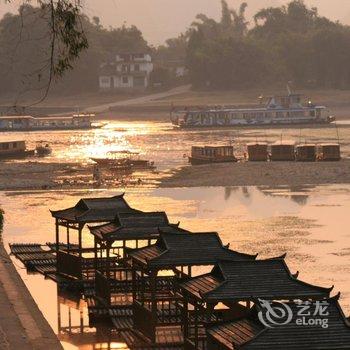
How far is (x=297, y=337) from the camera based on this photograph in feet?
55.2

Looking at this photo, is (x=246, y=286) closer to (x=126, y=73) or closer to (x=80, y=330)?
(x=80, y=330)

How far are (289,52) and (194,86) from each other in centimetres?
1284

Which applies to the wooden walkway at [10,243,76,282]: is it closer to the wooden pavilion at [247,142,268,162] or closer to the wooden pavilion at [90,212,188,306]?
the wooden pavilion at [90,212,188,306]

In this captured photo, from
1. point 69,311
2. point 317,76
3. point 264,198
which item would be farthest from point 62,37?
point 317,76

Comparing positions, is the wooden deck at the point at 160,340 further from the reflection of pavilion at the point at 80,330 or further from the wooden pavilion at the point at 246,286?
the wooden pavilion at the point at 246,286

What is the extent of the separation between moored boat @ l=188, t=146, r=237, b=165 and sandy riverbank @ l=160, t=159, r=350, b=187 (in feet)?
6.50

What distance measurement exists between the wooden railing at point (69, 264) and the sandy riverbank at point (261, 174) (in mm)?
26357

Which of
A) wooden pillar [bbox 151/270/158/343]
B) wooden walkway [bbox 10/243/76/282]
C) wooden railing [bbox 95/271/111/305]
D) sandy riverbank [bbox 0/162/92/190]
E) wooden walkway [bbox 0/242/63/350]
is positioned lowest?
sandy riverbank [bbox 0/162/92/190]

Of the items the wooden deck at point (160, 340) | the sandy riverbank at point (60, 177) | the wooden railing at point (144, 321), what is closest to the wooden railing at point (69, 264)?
the wooden railing at point (144, 321)

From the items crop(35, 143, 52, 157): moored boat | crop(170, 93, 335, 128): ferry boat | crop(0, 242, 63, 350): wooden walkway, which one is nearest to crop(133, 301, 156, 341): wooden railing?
crop(0, 242, 63, 350): wooden walkway

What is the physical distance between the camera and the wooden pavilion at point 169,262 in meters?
22.9

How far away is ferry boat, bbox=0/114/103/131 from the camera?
11381 centimetres

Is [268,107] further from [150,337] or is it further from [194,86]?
[150,337]

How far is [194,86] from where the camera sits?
147625mm
